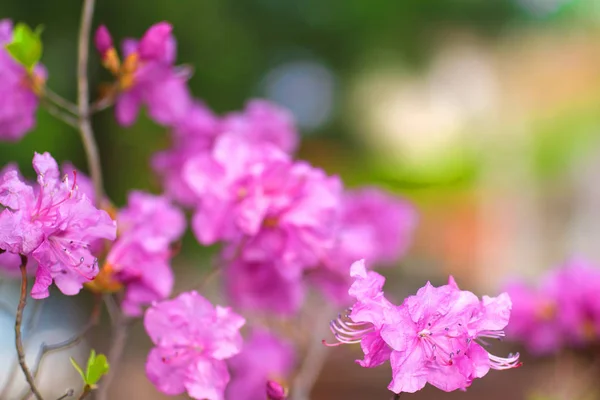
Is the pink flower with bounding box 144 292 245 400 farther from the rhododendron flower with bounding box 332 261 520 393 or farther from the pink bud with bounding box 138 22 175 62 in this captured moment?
the pink bud with bounding box 138 22 175 62

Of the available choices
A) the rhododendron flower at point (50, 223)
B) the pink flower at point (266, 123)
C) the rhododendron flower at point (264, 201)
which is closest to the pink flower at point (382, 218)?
the pink flower at point (266, 123)

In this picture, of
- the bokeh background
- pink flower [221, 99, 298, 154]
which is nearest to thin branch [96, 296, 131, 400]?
pink flower [221, 99, 298, 154]

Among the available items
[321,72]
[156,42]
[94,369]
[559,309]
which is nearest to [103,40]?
[156,42]

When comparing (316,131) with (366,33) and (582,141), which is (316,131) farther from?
(582,141)

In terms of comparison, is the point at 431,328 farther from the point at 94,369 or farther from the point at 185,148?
the point at 185,148

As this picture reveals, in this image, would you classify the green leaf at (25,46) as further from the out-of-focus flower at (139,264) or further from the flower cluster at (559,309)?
the flower cluster at (559,309)
